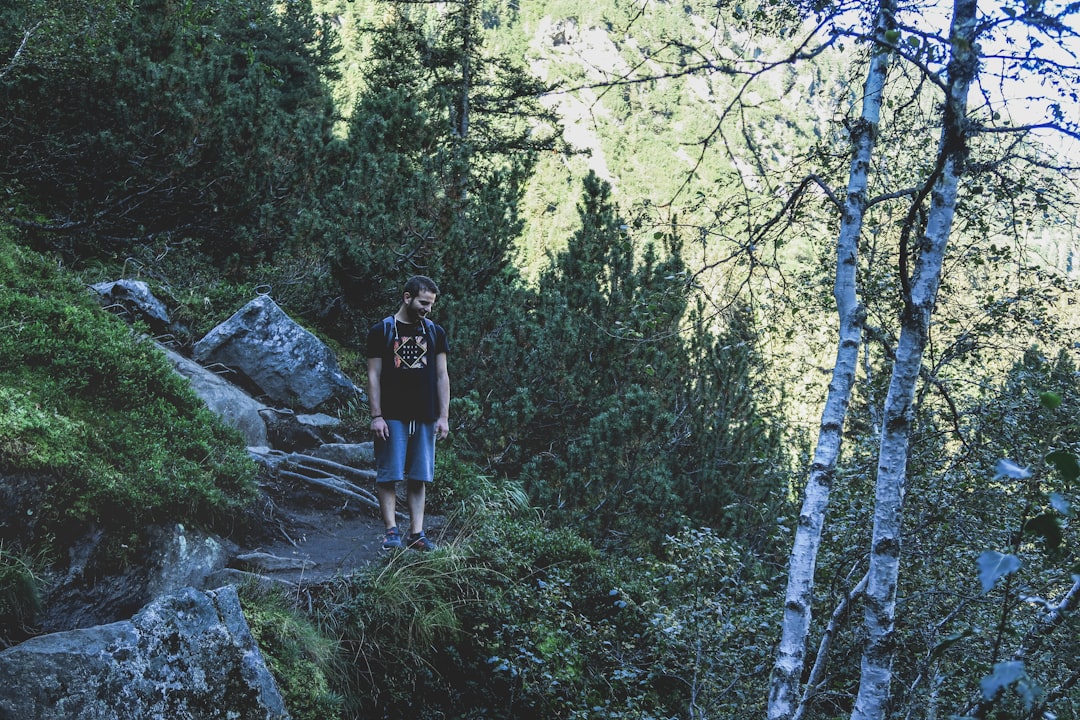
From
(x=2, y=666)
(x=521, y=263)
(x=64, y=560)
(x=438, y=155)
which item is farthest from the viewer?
(x=521, y=263)

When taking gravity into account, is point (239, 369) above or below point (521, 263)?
below

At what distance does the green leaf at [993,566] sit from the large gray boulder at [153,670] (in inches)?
134

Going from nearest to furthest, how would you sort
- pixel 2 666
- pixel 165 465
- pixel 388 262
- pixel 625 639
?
pixel 2 666, pixel 165 465, pixel 625 639, pixel 388 262

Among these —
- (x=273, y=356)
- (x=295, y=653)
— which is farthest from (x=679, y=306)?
(x=273, y=356)

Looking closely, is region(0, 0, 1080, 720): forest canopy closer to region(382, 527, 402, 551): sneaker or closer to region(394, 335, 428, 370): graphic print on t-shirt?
region(382, 527, 402, 551): sneaker

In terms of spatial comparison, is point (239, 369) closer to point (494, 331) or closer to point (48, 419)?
point (494, 331)

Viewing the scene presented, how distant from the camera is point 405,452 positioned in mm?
5582

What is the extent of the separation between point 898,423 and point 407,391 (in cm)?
350

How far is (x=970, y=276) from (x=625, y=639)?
15.6 ft

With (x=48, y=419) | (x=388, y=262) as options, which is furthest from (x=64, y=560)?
(x=388, y=262)

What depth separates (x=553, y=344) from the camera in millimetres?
10062

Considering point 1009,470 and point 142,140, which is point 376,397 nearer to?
point 1009,470

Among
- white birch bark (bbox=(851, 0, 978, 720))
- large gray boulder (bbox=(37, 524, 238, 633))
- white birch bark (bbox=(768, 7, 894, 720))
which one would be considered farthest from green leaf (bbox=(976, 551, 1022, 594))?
large gray boulder (bbox=(37, 524, 238, 633))

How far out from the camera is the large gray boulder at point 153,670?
9.75 feet
